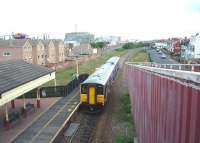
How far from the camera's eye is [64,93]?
101 feet

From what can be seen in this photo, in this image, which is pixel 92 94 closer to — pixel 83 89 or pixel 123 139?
pixel 83 89

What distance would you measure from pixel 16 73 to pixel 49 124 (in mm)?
5068

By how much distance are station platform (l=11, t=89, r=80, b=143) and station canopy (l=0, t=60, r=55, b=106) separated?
2285mm

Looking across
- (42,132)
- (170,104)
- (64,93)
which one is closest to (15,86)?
(42,132)

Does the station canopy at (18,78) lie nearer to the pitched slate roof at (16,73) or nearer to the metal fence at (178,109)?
the pitched slate roof at (16,73)

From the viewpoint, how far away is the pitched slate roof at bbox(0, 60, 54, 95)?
61.3 ft

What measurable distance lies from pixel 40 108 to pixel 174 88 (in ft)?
71.6

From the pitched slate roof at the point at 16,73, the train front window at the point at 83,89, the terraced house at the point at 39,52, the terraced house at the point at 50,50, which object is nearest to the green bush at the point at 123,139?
the train front window at the point at 83,89

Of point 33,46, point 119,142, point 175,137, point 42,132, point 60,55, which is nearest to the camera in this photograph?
point 175,137

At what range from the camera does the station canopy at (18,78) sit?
58.2 ft

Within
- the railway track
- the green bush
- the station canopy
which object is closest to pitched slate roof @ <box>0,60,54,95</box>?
the station canopy

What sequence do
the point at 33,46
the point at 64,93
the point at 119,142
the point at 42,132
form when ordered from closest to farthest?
the point at 119,142, the point at 42,132, the point at 64,93, the point at 33,46

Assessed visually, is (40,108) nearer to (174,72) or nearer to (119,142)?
(119,142)

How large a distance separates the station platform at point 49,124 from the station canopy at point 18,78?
229cm
